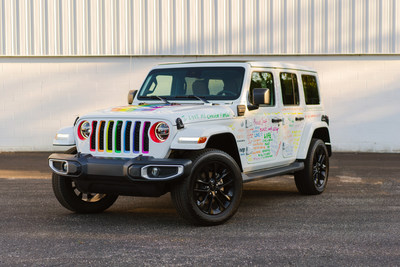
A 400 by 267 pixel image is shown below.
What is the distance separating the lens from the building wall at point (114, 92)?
653 inches

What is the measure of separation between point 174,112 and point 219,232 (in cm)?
141

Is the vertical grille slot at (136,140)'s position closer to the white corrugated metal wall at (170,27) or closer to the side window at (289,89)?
the side window at (289,89)

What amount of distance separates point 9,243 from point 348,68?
12.8 metres

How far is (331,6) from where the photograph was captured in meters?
16.6

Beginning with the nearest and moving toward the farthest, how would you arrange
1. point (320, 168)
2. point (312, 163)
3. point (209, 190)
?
point (209, 190) < point (312, 163) < point (320, 168)

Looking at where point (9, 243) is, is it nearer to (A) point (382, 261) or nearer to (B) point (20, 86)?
(A) point (382, 261)

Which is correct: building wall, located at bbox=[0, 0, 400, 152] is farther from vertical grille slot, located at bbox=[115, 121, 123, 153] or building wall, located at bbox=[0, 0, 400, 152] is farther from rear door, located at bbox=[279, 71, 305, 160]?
vertical grille slot, located at bbox=[115, 121, 123, 153]

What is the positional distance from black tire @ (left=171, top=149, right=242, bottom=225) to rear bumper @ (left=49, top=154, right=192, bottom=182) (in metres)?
0.17

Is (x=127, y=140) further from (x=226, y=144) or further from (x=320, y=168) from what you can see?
(x=320, y=168)

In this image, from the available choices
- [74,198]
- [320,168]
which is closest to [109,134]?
[74,198]

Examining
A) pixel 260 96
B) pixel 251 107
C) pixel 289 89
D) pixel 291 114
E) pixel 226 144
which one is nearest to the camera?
pixel 260 96

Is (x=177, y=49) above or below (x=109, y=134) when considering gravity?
above

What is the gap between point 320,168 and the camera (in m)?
9.30

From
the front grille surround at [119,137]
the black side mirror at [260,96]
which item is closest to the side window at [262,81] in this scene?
the black side mirror at [260,96]
